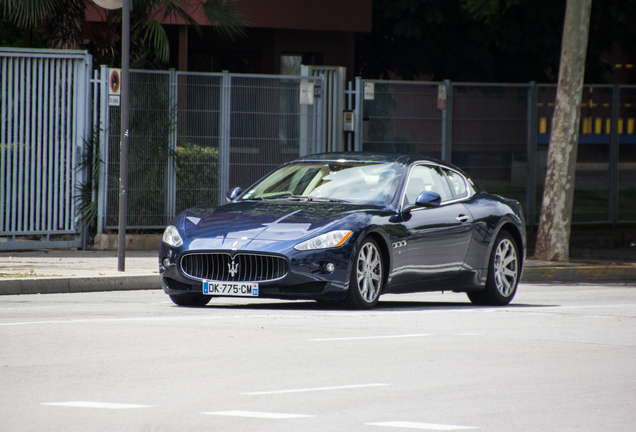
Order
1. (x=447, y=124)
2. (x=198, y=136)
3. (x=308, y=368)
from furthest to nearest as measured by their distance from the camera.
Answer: (x=447, y=124) → (x=198, y=136) → (x=308, y=368)

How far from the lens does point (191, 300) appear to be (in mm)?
10906

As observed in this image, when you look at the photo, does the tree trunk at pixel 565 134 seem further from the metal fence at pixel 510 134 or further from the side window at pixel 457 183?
the side window at pixel 457 183

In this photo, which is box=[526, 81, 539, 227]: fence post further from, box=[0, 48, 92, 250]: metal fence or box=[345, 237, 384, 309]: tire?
box=[345, 237, 384, 309]: tire

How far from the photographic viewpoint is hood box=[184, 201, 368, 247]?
1021cm

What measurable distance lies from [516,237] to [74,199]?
7.23m

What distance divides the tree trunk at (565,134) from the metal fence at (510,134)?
7.15 feet

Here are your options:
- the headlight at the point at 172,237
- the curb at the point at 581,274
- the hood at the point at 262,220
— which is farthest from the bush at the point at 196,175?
the headlight at the point at 172,237

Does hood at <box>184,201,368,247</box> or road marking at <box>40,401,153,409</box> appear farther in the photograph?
hood at <box>184,201,368,247</box>

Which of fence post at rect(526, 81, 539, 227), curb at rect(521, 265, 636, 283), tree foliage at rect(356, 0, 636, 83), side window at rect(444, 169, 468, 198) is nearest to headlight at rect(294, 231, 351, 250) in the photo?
side window at rect(444, 169, 468, 198)

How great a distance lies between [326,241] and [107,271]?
15.1 feet

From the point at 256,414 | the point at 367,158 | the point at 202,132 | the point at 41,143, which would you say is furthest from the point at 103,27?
the point at 256,414

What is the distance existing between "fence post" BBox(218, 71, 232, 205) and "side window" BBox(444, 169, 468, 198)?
6442 millimetres

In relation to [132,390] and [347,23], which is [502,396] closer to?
[132,390]

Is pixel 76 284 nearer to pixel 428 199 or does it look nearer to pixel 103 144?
pixel 428 199
